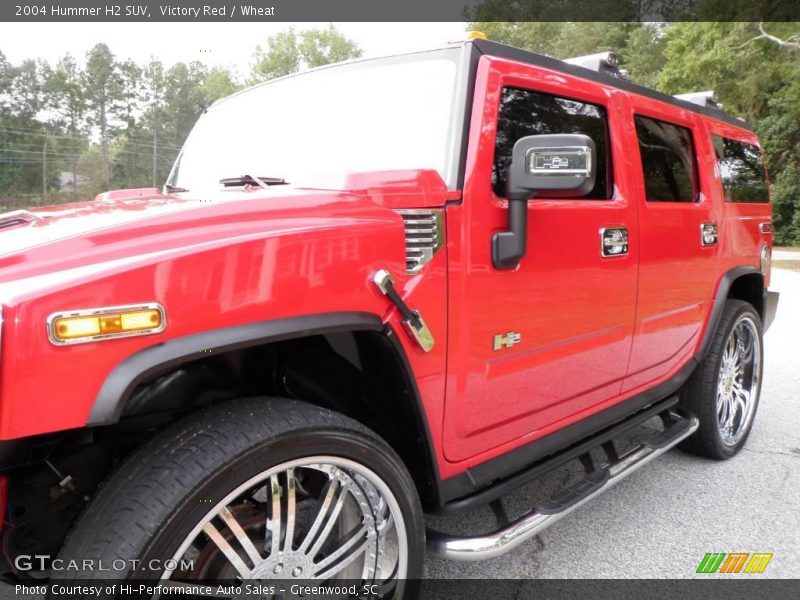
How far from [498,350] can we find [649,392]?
141cm

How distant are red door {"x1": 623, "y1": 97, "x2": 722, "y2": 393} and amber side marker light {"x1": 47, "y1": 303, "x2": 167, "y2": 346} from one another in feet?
7.10

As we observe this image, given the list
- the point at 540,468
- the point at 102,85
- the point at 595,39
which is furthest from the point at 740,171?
the point at 102,85

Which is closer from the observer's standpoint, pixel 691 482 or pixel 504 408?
pixel 504 408

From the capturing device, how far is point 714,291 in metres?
3.42

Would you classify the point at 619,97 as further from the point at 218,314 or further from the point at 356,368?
the point at 218,314

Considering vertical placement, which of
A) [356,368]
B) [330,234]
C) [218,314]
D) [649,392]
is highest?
[330,234]

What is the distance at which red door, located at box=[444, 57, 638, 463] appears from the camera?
1.94 meters

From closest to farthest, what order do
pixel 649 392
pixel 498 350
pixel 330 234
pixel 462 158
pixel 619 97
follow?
pixel 330 234 < pixel 462 158 < pixel 498 350 < pixel 619 97 < pixel 649 392

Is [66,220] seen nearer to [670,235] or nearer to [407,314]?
[407,314]

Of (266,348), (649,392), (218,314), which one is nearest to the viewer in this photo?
(218,314)

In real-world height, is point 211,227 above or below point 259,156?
below

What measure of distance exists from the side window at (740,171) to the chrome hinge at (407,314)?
104 inches

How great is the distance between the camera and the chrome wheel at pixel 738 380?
12.0 ft

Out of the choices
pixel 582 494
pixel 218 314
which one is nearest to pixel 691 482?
pixel 582 494
